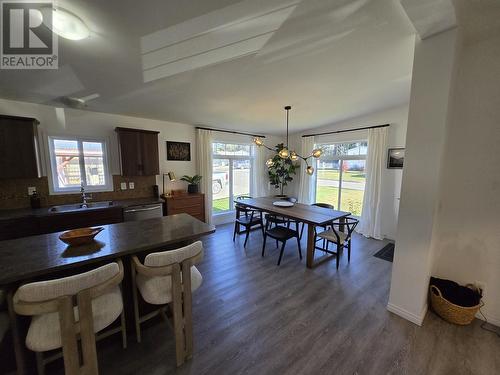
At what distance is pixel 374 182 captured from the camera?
13.3 feet

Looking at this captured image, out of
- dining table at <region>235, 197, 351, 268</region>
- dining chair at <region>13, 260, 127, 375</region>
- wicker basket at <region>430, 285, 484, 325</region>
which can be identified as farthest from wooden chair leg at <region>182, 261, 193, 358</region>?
wicker basket at <region>430, 285, 484, 325</region>

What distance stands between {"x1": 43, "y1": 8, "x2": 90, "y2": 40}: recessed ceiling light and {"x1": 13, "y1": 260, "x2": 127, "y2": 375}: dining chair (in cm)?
177

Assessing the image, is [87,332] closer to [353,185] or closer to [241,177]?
[241,177]

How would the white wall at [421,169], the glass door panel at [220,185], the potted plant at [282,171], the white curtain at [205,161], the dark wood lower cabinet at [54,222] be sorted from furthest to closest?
1. the potted plant at [282,171]
2. the glass door panel at [220,185]
3. the white curtain at [205,161]
4. the dark wood lower cabinet at [54,222]
5. the white wall at [421,169]

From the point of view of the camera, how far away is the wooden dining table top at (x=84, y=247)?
1188 mm

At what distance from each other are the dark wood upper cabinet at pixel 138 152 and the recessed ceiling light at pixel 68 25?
197 cm

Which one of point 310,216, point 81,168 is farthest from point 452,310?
point 81,168

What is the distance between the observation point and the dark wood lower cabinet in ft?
8.02

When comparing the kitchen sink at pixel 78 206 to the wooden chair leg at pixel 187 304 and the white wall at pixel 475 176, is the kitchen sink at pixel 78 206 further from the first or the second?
the white wall at pixel 475 176

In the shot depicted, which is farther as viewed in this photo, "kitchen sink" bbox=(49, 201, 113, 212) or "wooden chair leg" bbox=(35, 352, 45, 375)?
"kitchen sink" bbox=(49, 201, 113, 212)

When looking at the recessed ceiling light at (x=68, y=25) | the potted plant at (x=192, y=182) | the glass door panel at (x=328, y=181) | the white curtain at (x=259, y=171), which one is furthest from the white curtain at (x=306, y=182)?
the recessed ceiling light at (x=68, y=25)

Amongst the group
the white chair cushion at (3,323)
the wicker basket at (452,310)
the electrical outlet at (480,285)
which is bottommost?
the wicker basket at (452,310)

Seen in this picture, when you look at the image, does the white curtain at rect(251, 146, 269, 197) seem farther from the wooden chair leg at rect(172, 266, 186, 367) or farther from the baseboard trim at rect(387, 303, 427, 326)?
the wooden chair leg at rect(172, 266, 186, 367)

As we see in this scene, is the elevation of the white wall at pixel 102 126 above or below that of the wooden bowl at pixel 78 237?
above
